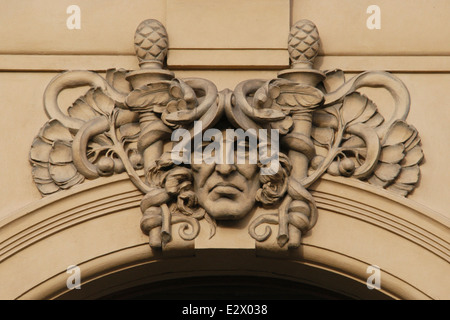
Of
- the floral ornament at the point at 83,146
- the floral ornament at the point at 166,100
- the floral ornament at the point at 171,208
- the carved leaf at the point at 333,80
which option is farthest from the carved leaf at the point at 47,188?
the carved leaf at the point at 333,80

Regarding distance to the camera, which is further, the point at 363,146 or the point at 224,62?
the point at 224,62

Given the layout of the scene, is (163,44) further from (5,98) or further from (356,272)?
(356,272)

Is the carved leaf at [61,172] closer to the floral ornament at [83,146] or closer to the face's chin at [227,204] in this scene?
the floral ornament at [83,146]

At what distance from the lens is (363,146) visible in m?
8.00

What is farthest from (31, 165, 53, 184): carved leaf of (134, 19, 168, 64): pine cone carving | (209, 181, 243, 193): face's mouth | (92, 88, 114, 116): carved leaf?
(209, 181, 243, 193): face's mouth

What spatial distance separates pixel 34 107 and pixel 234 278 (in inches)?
67.2

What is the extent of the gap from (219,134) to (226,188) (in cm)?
35

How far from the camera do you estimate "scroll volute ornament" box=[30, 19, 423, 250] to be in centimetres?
779

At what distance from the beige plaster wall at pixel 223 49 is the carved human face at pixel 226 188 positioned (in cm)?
62

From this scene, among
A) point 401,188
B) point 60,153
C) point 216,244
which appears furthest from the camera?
point 60,153

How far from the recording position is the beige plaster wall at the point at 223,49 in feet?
26.5

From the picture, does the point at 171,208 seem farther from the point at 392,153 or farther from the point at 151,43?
the point at 392,153

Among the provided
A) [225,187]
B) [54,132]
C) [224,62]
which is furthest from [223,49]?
[54,132]

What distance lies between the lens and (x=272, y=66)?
8.12 metres
